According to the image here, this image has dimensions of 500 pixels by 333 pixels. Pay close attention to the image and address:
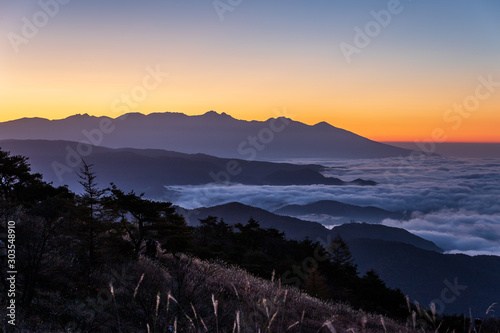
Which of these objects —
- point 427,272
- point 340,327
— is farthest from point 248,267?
point 427,272

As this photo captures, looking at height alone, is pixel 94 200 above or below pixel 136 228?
above

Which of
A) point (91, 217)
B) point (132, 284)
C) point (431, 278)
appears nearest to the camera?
point (132, 284)

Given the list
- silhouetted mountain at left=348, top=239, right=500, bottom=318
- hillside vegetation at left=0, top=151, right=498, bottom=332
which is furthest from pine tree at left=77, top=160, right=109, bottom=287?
silhouetted mountain at left=348, top=239, right=500, bottom=318

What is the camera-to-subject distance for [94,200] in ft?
35.1

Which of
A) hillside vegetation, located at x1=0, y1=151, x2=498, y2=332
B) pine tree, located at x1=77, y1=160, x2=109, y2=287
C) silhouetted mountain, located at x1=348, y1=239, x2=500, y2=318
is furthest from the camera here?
silhouetted mountain, located at x1=348, y1=239, x2=500, y2=318

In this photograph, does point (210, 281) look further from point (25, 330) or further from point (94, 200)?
point (25, 330)

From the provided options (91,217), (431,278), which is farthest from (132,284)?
(431,278)

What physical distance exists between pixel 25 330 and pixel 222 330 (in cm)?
308

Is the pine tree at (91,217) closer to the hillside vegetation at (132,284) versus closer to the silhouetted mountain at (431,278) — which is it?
the hillside vegetation at (132,284)

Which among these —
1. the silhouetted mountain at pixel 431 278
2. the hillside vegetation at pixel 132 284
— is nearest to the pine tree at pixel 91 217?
the hillside vegetation at pixel 132 284

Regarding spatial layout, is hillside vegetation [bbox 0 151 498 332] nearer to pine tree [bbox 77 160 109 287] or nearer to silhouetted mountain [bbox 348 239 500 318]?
pine tree [bbox 77 160 109 287]

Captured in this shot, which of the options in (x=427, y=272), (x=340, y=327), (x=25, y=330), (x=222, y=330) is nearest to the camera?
(x=25, y=330)

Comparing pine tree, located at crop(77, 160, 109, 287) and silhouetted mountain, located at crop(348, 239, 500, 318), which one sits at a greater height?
pine tree, located at crop(77, 160, 109, 287)

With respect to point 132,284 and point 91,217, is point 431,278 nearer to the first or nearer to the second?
point 91,217
